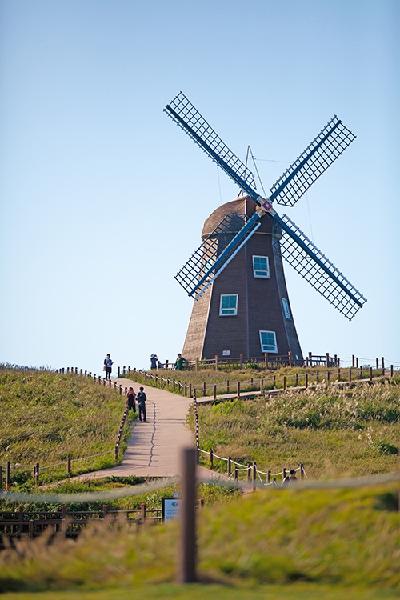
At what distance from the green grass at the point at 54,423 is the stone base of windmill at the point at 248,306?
7.26 meters

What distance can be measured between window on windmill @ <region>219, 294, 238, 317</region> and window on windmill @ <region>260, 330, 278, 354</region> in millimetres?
1867

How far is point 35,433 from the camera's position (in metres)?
41.3

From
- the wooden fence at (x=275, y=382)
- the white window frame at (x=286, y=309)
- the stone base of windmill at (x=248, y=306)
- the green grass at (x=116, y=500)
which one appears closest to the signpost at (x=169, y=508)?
the green grass at (x=116, y=500)

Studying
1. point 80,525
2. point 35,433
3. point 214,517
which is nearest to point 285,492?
point 214,517

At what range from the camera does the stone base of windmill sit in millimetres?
61000

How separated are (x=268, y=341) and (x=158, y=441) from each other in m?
22.9

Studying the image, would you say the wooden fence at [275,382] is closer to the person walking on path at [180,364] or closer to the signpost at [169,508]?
the person walking on path at [180,364]

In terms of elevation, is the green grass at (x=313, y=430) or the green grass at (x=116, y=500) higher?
the green grass at (x=313, y=430)

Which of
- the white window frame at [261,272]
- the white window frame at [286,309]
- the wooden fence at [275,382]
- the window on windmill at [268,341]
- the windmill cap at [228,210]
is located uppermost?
the windmill cap at [228,210]

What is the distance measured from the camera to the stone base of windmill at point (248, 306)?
200 ft

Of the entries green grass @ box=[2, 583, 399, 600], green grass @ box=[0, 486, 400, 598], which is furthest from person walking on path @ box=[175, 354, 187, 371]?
green grass @ box=[2, 583, 399, 600]

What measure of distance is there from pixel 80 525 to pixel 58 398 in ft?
91.3

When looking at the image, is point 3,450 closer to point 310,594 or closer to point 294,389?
point 294,389

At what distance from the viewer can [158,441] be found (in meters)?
39.3
